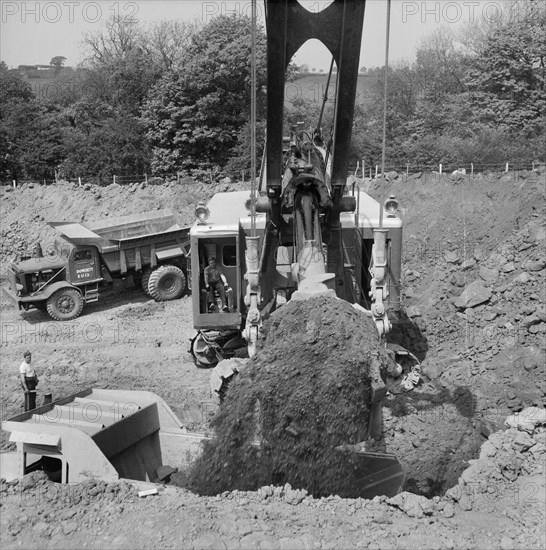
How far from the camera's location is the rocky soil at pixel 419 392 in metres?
5.59

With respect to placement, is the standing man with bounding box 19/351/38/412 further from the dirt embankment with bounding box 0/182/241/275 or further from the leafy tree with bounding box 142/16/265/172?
the leafy tree with bounding box 142/16/265/172

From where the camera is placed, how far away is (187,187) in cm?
2334

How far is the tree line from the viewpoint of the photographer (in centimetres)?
2527

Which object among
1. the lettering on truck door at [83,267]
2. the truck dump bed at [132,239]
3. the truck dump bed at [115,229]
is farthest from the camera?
the truck dump bed at [132,239]

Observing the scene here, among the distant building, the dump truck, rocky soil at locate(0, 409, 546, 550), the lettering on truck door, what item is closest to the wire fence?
the dump truck

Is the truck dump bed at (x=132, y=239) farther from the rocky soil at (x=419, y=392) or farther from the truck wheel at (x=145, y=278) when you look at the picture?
the rocky soil at (x=419, y=392)

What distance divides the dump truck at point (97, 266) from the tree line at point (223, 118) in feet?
30.6

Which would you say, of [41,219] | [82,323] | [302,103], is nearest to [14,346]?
[82,323]

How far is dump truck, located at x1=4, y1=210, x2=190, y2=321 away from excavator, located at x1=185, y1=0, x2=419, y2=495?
5.76m

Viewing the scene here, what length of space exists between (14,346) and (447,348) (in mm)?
8276

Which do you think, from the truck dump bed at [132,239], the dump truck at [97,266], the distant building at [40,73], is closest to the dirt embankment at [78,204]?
the truck dump bed at [132,239]

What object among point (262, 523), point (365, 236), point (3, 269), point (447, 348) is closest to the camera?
point (262, 523)

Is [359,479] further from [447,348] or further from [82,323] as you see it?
[82,323]

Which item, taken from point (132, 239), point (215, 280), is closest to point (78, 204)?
point (132, 239)
